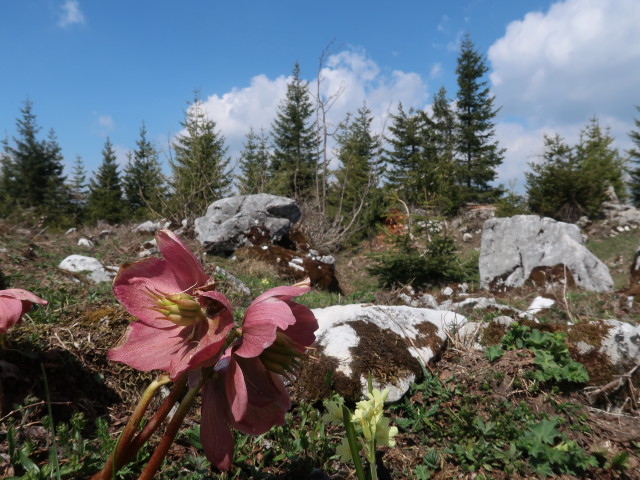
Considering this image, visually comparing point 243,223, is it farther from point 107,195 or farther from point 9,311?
point 107,195

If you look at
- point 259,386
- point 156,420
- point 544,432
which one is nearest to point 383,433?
point 259,386

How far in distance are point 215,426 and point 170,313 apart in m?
0.18

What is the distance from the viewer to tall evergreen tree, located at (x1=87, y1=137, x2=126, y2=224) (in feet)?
74.9

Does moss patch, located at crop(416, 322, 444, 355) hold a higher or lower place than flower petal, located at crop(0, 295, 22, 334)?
lower

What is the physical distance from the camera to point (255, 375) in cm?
59

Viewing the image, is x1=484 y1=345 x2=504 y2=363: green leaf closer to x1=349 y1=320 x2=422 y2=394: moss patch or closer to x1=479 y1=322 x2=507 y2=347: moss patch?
x1=479 y1=322 x2=507 y2=347: moss patch

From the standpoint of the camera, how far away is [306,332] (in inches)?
23.9

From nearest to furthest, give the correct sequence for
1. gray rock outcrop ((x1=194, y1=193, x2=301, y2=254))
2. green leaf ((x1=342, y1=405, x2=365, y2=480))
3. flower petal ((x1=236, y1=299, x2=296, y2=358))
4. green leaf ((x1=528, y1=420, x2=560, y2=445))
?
flower petal ((x1=236, y1=299, x2=296, y2=358))
green leaf ((x1=342, y1=405, x2=365, y2=480))
green leaf ((x1=528, y1=420, x2=560, y2=445))
gray rock outcrop ((x1=194, y1=193, x2=301, y2=254))

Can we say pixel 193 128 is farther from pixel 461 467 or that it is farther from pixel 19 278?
pixel 461 467

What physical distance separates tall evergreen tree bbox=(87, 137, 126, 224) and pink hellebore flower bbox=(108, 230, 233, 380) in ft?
77.4

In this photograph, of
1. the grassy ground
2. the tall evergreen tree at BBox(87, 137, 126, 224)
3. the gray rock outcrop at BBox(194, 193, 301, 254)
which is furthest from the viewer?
the tall evergreen tree at BBox(87, 137, 126, 224)

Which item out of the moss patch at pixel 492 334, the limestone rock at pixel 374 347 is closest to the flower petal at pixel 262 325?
the limestone rock at pixel 374 347

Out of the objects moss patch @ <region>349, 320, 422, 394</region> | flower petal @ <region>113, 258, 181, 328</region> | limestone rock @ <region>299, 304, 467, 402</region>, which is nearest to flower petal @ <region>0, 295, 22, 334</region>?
flower petal @ <region>113, 258, 181, 328</region>

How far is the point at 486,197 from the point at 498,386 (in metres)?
24.4
